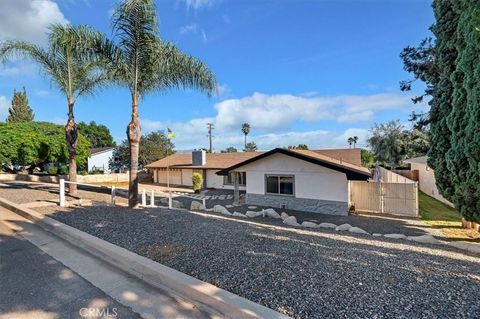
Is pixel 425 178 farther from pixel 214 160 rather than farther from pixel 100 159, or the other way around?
pixel 100 159

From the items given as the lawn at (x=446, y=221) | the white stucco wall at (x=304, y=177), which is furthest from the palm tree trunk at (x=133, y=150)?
the lawn at (x=446, y=221)

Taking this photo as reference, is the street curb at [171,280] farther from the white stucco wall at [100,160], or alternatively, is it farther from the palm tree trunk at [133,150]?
the white stucco wall at [100,160]

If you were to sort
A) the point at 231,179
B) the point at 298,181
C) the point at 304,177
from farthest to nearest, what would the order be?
the point at 231,179 → the point at 298,181 → the point at 304,177

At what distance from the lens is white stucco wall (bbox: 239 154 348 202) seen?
13.6 metres

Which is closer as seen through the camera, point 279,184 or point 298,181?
point 298,181

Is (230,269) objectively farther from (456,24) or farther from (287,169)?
(287,169)

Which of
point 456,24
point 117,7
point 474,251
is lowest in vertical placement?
point 474,251

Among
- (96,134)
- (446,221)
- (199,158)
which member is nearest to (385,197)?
(446,221)

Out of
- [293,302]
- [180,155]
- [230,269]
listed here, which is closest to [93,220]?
[230,269]

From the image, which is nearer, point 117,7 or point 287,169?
point 117,7

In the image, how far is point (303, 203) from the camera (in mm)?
14578

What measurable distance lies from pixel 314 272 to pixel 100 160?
154 feet

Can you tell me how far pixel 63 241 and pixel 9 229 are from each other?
2033mm

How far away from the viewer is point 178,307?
3.23 metres
